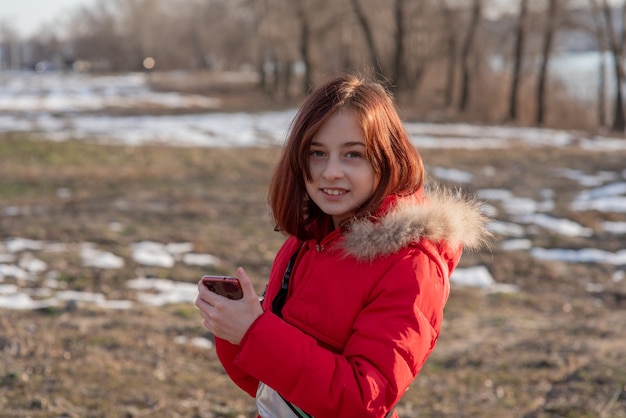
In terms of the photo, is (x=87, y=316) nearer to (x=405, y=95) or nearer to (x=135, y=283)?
(x=135, y=283)

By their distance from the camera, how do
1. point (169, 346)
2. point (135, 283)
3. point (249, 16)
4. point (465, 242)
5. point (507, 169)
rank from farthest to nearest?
point (249, 16)
point (507, 169)
point (135, 283)
point (169, 346)
point (465, 242)

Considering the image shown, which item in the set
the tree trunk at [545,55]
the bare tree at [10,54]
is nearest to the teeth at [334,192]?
the tree trunk at [545,55]

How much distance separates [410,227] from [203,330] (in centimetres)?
423

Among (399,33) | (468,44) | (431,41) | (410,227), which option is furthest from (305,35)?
(410,227)

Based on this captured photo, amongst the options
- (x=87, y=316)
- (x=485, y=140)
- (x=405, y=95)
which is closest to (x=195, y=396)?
(x=87, y=316)

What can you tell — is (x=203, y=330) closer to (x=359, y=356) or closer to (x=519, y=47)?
(x=359, y=356)

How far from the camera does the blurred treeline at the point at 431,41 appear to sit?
86.1 ft

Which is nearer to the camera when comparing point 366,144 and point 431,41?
point 366,144

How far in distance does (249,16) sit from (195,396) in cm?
3335

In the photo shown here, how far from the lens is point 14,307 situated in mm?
5984

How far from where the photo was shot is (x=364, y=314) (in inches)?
65.2

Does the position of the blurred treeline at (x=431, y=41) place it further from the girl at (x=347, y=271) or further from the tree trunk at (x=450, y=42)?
the girl at (x=347, y=271)

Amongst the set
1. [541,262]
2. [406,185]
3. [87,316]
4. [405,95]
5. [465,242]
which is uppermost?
[406,185]

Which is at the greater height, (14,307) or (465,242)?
(465,242)
